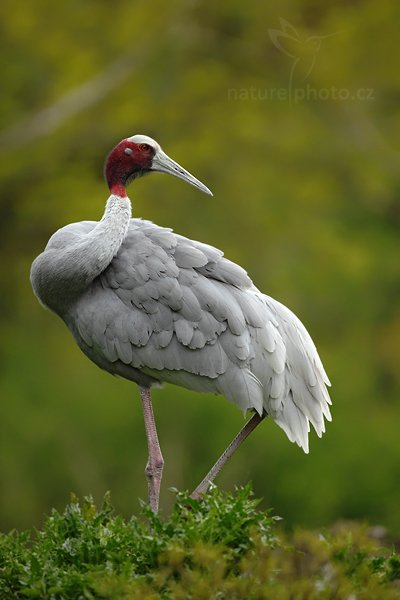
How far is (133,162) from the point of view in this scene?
6.95 metres

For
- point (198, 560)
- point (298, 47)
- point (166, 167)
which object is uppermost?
point (298, 47)

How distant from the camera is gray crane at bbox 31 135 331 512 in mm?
6566

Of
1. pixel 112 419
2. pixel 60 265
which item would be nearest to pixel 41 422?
pixel 112 419

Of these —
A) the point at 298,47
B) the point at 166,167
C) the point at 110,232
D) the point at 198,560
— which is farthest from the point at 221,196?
the point at 198,560

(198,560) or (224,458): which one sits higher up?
(224,458)

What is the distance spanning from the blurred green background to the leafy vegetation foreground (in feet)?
36.5

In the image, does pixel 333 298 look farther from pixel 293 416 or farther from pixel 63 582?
pixel 63 582

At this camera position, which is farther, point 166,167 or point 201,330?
point 166,167

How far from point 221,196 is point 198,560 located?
600 inches

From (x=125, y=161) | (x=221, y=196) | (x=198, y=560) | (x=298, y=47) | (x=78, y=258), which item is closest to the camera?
(x=198, y=560)

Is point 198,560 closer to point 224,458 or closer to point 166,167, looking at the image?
point 224,458

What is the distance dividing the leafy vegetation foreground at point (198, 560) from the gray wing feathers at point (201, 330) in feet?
3.20

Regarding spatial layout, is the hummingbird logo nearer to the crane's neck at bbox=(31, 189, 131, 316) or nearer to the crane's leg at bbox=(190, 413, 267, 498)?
the crane's neck at bbox=(31, 189, 131, 316)

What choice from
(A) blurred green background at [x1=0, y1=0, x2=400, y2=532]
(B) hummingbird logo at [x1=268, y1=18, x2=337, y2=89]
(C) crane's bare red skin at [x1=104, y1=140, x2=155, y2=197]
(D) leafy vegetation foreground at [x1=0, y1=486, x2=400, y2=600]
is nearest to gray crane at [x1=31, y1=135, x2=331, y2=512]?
(C) crane's bare red skin at [x1=104, y1=140, x2=155, y2=197]
